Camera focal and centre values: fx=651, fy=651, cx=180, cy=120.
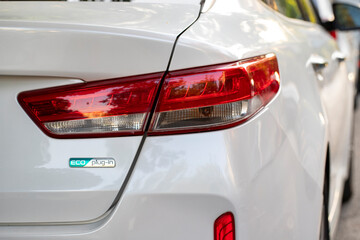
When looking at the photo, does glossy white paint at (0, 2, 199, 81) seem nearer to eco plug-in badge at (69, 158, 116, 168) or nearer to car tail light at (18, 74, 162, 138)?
car tail light at (18, 74, 162, 138)

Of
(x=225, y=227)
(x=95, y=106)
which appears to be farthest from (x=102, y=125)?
(x=225, y=227)

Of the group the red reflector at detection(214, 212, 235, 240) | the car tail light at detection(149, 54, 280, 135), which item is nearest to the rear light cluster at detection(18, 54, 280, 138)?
the car tail light at detection(149, 54, 280, 135)

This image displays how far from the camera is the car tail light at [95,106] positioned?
1891 mm

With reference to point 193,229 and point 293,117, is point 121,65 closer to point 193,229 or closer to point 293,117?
point 193,229

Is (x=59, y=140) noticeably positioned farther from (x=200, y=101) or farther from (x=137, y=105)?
(x=200, y=101)

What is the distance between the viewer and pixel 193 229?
1.87m

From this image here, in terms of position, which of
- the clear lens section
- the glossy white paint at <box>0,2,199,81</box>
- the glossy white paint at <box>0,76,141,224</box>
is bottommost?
the glossy white paint at <box>0,76,141,224</box>

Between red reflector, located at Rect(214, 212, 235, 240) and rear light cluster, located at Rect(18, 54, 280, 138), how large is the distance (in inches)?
10.2

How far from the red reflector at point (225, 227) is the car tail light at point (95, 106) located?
1.12 ft

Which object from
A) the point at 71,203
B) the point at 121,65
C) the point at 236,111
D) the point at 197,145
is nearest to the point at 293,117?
the point at 236,111

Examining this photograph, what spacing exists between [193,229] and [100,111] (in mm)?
436

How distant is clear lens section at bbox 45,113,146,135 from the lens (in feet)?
6.20

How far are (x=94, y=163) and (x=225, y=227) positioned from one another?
42cm

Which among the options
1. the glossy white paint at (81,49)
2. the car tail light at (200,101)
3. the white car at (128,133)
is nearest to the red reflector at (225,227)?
the white car at (128,133)
